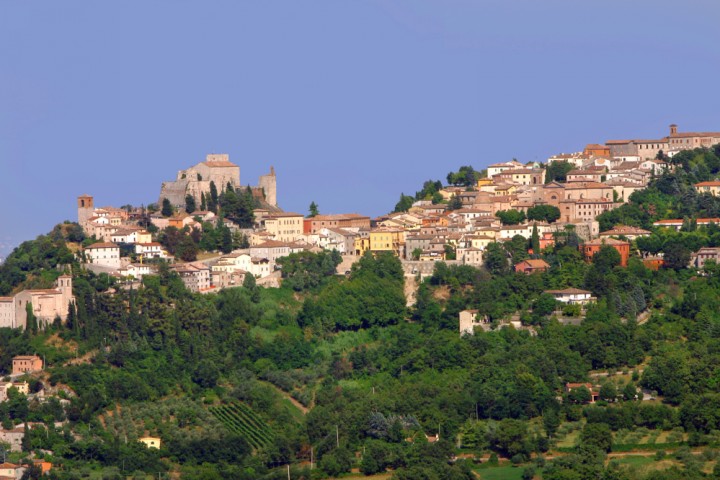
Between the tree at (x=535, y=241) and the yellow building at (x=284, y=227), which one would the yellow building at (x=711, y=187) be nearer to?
the tree at (x=535, y=241)

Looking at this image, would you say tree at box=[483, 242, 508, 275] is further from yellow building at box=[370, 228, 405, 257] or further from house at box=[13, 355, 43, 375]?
house at box=[13, 355, 43, 375]

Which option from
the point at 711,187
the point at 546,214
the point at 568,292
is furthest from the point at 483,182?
the point at 568,292

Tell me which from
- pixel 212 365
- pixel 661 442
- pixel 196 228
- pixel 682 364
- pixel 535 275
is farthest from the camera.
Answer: pixel 196 228

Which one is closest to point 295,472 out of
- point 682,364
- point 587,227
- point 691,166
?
point 682,364

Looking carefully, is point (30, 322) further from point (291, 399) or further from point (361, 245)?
point (361, 245)

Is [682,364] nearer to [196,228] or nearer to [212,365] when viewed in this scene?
[212,365]

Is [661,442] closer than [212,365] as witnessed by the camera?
Yes
